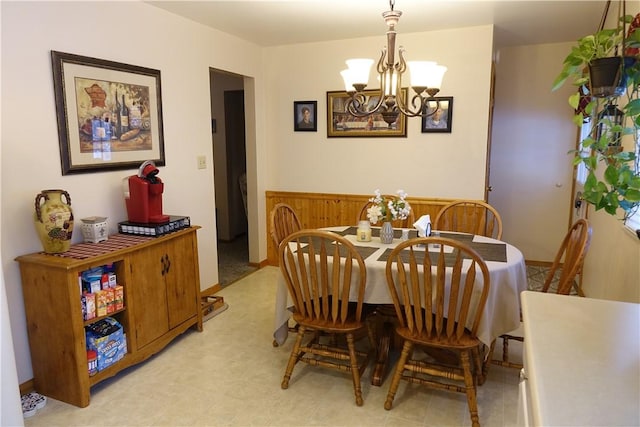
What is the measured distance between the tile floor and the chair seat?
413 mm

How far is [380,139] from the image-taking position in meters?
4.14

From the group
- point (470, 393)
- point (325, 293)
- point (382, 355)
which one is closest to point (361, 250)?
point (325, 293)

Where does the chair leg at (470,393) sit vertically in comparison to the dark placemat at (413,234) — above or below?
below

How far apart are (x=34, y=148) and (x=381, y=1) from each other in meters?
Answer: 2.38

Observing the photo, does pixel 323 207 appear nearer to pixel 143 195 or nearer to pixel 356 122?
pixel 356 122

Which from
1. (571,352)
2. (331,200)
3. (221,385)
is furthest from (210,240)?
(571,352)

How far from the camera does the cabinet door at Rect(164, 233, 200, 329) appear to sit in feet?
9.32

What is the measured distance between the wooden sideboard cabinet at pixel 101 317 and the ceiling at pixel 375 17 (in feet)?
5.57

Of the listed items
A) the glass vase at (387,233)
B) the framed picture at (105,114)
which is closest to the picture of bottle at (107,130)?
the framed picture at (105,114)

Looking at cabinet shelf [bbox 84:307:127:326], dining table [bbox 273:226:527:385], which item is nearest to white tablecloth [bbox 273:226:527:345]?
dining table [bbox 273:226:527:385]

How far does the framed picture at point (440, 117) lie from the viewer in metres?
3.84

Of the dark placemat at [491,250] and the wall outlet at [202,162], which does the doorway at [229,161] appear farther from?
the dark placemat at [491,250]

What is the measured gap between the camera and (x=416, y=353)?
9.16 feet

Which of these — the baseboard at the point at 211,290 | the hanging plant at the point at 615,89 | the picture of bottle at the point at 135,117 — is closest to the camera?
the hanging plant at the point at 615,89
